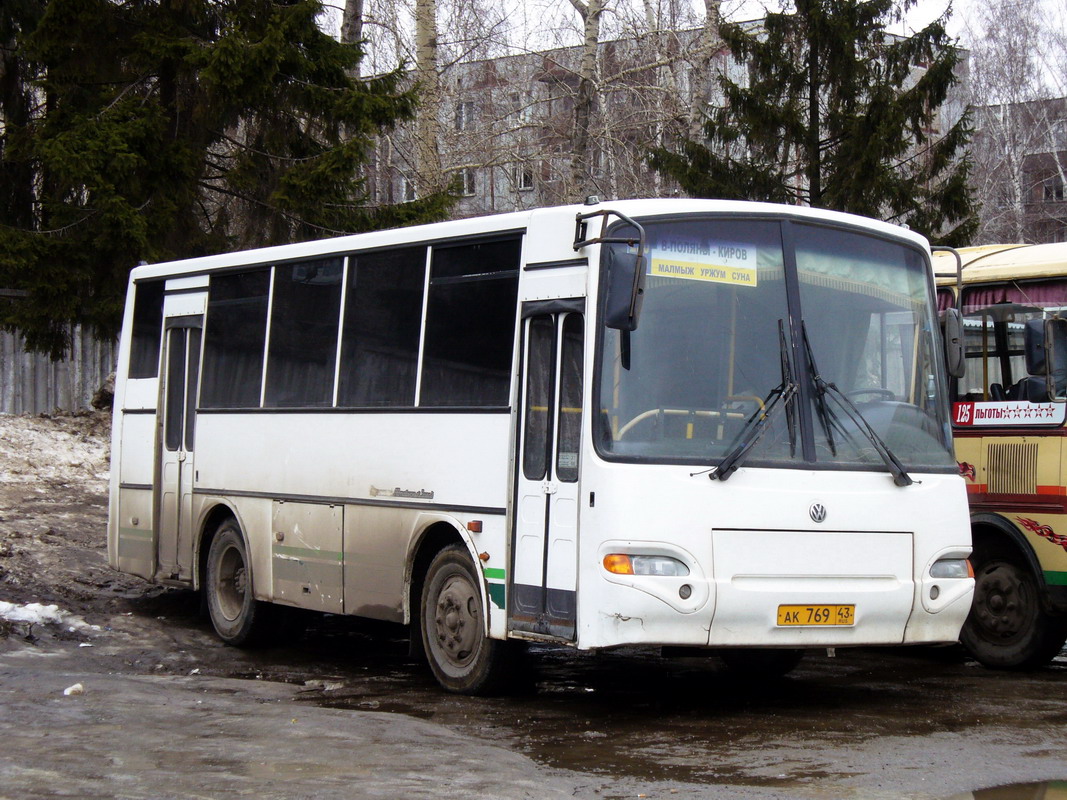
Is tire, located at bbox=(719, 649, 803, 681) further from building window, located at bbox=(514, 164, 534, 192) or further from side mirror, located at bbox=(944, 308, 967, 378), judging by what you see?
building window, located at bbox=(514, 164, 534, 192)

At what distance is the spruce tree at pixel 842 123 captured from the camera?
1989cm

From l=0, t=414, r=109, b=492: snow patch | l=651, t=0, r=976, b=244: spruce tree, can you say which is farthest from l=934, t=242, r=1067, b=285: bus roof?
l=0, t=414, r=109, b=492: snow patch

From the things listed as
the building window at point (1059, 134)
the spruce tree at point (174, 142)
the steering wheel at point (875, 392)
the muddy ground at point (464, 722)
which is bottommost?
the muddy ground at point (464, 722)

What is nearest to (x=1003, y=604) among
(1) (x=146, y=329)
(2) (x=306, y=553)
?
(2) (x=306, y=553)

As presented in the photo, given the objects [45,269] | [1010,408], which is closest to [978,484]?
[1010,408]

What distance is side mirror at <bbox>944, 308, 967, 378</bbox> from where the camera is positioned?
9.71 metres

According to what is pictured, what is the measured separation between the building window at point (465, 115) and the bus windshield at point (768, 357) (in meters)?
28.1

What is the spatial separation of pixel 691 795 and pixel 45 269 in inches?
604

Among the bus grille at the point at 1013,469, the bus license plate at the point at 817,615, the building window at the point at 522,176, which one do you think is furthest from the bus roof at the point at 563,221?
the building window at the point at 522,176

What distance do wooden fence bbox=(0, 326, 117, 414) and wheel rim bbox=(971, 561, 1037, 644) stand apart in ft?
53.7

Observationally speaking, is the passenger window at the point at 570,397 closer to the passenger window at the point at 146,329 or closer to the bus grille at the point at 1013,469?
the bus grille at the point at 1013,469

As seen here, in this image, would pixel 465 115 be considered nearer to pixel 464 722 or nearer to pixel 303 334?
pixel 303 334

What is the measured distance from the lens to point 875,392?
9.23m

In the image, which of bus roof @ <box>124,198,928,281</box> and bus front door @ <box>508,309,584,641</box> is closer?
bus front door @ <box>508,309,584,641</box>
